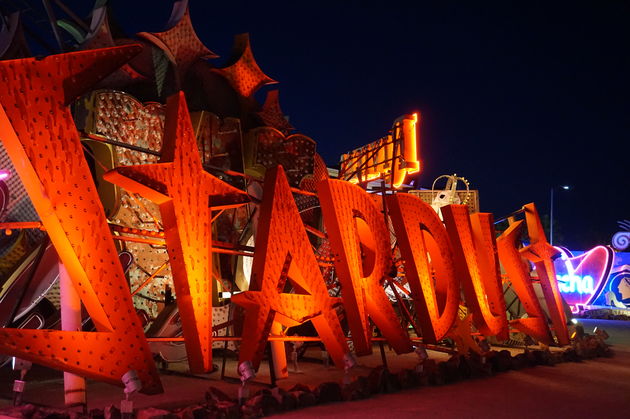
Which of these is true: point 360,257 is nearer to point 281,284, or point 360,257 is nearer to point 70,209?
point 281,284

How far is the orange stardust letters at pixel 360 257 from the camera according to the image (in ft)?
28.6

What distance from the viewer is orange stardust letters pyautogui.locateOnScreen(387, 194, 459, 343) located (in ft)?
32.6

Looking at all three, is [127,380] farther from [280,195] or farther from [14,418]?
[280,195]

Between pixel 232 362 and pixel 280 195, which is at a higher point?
pixel 280 195

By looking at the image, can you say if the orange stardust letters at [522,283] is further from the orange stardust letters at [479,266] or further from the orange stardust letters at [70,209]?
the orange stardust letters at [70,209]

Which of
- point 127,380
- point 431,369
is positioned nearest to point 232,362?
point 431,369

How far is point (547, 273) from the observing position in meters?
13.8

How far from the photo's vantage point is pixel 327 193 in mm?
8805

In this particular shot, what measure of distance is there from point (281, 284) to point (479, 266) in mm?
5443

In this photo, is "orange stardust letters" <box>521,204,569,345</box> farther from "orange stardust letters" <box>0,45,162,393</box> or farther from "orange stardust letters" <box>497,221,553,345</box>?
"orange stardust letters" <box>0,45,162,393</box>

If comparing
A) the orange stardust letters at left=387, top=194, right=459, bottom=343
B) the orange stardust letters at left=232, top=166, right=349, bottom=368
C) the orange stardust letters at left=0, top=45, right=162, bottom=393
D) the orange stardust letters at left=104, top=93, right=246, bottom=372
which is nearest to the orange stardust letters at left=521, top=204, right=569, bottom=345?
the orange stardust letters at left=387, top=194, right=459, bottom=343

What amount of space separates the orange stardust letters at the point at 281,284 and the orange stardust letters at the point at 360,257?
0.32 meters

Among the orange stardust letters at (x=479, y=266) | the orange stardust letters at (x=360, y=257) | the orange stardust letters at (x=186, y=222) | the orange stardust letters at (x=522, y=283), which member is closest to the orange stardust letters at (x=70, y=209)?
the orange stardust letters at (x=186, y=222)

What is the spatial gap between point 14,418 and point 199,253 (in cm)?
245
